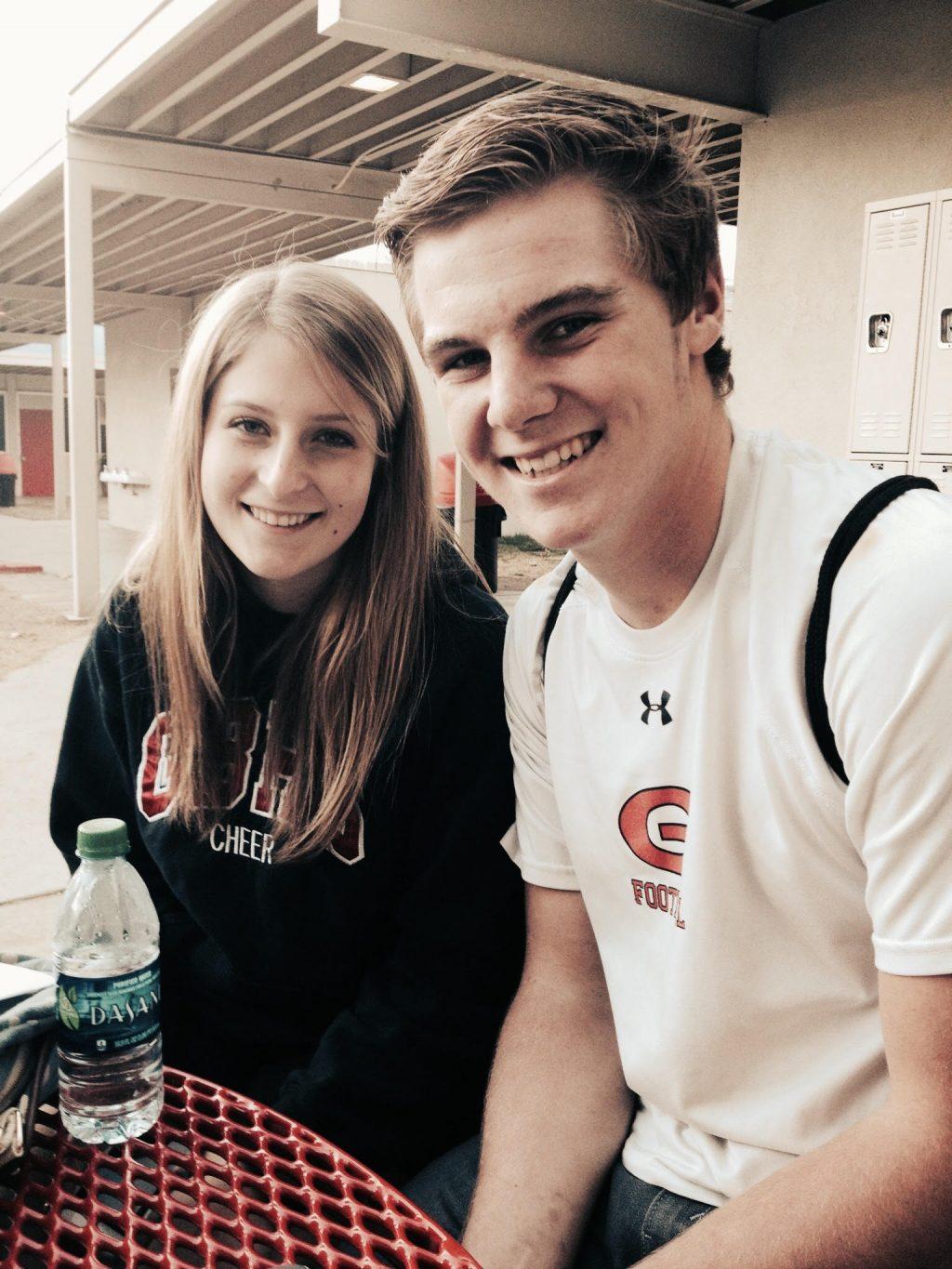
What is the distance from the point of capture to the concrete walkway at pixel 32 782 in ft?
11.8

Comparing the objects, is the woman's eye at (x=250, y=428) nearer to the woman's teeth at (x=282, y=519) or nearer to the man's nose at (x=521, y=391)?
the woman's teeth at (x=282, y=519)

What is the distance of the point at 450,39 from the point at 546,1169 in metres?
5.60

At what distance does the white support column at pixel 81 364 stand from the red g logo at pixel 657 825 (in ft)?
28.7

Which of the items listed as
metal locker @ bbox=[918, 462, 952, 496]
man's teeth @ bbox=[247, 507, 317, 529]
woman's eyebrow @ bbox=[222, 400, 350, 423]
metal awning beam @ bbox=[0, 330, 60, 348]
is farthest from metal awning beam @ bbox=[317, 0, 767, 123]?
metal awning beam @ bbox=[0, 330, 60, 348]

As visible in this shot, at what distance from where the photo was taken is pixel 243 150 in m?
10.2

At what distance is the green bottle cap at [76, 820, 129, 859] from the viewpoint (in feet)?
4.17

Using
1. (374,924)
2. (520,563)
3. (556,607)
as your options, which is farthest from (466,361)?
(520,563)

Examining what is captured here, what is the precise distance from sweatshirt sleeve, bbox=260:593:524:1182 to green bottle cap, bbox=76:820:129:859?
2.07 ft

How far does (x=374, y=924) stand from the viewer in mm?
1867

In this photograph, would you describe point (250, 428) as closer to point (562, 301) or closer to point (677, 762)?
point (562, 301)

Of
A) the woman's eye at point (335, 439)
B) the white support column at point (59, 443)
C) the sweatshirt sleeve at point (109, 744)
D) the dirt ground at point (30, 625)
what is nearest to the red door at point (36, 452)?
the white support column at point (59, 443)

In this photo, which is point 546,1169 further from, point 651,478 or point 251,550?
point 251,550

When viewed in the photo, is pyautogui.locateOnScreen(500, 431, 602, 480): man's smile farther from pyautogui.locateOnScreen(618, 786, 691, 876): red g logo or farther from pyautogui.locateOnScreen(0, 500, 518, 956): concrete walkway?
pyautogui.locateOnScreen(0, 500, 518, 956): concrete walkway

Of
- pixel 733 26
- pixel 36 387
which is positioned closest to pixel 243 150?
pixel 733 26
